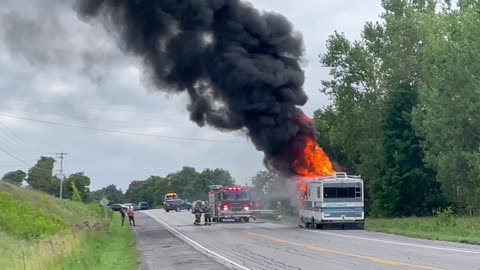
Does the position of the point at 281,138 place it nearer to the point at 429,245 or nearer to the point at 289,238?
the point at 289,238

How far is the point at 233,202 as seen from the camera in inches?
2351

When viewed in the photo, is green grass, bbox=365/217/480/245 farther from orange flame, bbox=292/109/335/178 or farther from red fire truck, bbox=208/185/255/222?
red fire truck, bbox=208/185/255/222

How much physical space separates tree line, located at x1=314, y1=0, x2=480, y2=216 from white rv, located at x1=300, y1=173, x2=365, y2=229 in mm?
8904

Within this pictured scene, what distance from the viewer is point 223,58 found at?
143 ft

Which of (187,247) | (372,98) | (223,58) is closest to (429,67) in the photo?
(372,98)

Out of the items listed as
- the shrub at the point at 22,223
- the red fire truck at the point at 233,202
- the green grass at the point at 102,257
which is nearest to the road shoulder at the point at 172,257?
the green grass at the point at 102,257

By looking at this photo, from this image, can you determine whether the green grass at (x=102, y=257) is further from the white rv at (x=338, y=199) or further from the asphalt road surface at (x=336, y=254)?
the white rv at (x=338, y=199)

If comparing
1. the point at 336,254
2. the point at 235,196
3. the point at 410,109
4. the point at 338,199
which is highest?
the point at 410,109

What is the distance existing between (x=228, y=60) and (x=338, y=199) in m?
9.25

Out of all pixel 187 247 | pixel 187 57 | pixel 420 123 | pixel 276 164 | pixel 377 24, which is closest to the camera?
pixel 187 247

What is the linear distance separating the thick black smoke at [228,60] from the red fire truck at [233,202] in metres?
12.9

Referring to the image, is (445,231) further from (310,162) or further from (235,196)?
(235,196)

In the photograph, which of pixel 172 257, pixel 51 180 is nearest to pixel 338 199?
pixel 172 257

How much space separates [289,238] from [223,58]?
11.9m
